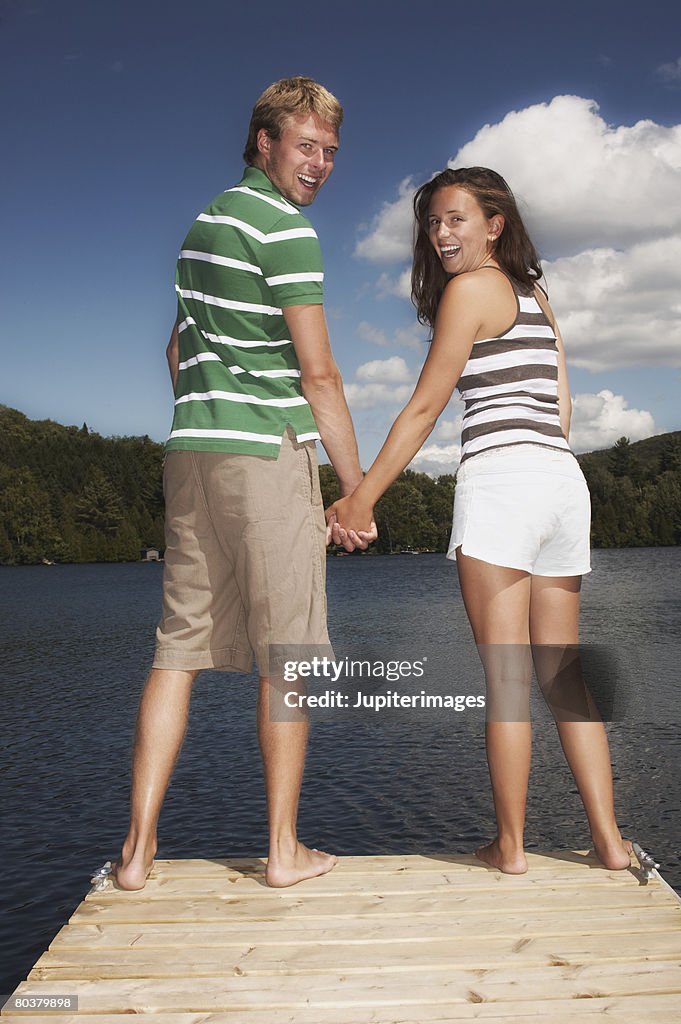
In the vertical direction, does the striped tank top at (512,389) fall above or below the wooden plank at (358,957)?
above

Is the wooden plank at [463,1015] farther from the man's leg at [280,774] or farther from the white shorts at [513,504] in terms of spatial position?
the white shorts at [513,504]

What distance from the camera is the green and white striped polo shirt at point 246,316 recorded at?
3.51 metres

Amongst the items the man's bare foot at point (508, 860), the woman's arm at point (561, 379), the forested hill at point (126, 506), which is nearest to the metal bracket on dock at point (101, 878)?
the man's bare foot at point (508, 860)

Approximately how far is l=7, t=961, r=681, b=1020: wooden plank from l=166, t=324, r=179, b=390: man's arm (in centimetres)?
219

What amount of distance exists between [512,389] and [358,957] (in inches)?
80.0

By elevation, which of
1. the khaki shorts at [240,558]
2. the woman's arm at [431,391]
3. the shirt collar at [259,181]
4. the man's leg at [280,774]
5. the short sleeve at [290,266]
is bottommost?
the man's leg at [280,774]

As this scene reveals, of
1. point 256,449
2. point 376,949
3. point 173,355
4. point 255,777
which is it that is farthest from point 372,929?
→ point 255,777

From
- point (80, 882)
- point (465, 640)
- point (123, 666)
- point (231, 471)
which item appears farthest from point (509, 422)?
point (465, 640)

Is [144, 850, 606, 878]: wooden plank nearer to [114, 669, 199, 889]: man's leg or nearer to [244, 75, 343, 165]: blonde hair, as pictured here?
[114, 669, 199, 889]: man's leg

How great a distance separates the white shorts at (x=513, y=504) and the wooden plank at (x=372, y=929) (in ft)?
3.99

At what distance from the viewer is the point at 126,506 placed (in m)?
135

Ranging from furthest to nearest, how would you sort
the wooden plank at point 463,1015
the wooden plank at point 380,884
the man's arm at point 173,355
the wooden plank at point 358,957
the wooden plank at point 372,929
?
the man's arm at point 173,355
the wooden plank at point 380,884
the wooden plank at point 372,929
the wooden plank at point 358,957
the wooden plank at point 463,1015

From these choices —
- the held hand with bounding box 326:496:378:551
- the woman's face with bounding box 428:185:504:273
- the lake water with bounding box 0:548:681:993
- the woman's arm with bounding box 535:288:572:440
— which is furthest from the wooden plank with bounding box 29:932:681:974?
the lake water with bounding box 0:548:681:993

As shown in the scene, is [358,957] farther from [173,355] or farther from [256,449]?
[173,355]
